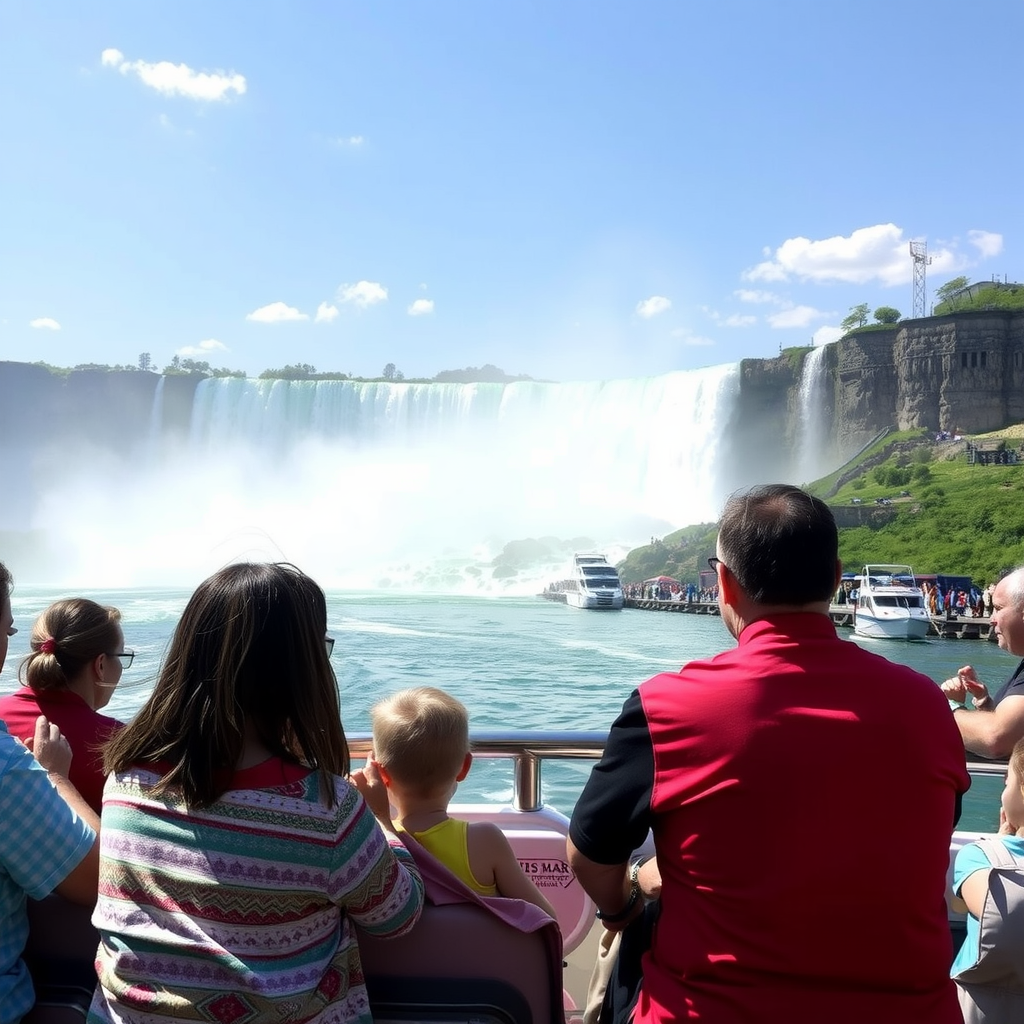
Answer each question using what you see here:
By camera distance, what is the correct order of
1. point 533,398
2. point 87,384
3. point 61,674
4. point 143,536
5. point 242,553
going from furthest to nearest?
point 87,384 → point 143,536 → point 533,398 → point 61,674 → point 242,553

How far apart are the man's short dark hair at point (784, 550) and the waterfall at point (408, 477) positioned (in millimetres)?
50007

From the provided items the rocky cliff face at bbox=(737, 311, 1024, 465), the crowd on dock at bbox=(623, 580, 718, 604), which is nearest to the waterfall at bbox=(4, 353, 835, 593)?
the rocky cliff face at bbox=(737, 311, 1024, 465)

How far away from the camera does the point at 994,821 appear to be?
9.37m

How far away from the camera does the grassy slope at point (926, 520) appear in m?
40.7

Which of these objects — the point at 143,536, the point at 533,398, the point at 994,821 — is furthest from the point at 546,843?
the point at 143,536

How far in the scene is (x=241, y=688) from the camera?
155cm

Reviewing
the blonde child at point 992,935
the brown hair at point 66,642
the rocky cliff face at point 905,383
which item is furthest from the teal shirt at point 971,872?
the rocky cliff face at point 905,383

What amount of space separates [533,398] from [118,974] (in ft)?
191

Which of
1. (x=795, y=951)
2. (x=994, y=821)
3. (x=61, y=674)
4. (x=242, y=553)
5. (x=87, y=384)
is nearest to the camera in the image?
(x=795, y=951)

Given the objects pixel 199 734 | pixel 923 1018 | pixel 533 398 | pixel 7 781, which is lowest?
pixel 923 1018

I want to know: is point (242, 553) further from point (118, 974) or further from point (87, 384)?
point (87, 384)

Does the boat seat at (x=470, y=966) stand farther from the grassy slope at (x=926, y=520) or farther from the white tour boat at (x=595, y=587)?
the grassy slope at (x=926, y=520)

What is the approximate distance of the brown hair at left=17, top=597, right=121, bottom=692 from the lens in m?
2.28

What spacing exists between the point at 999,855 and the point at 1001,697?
1.08m
